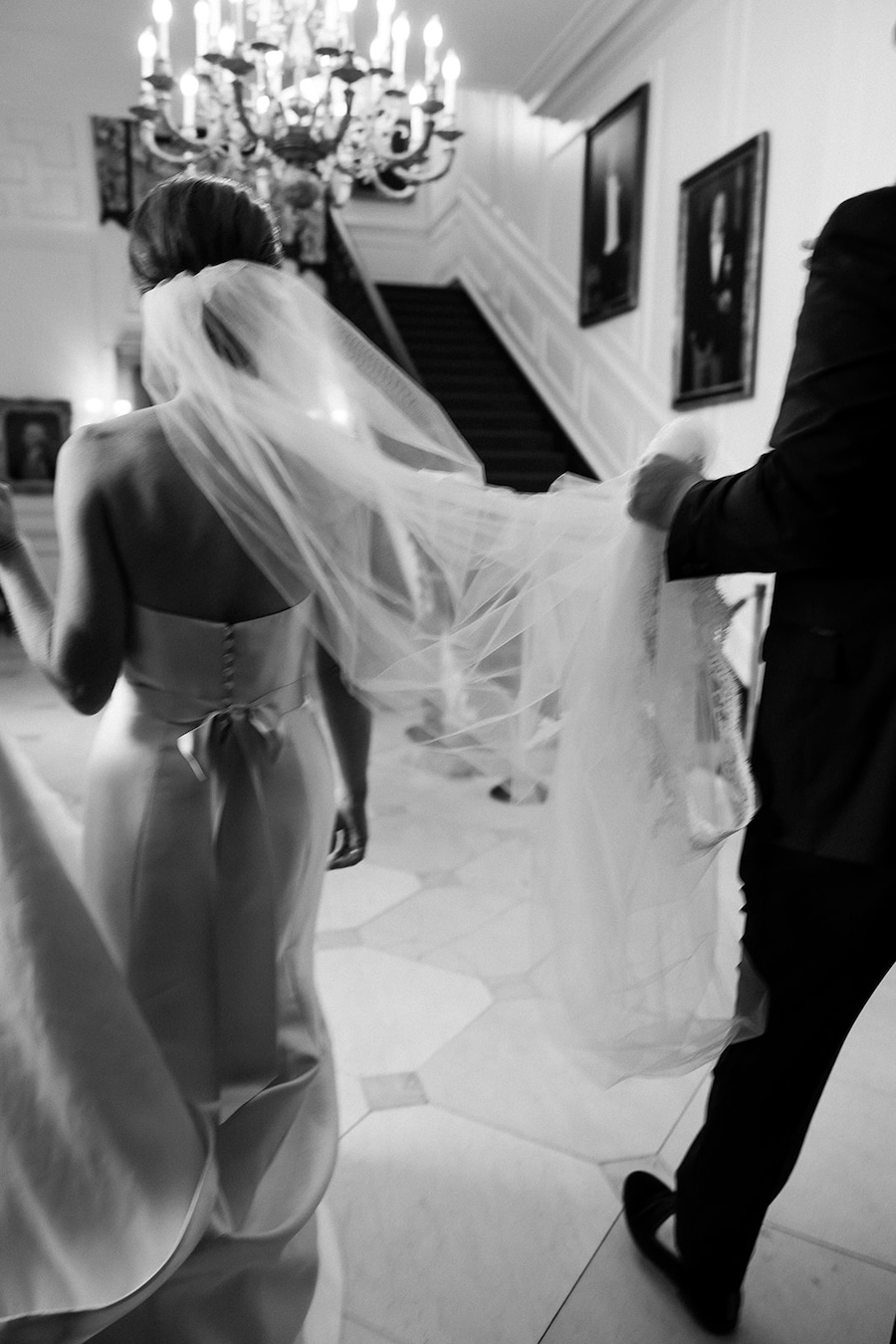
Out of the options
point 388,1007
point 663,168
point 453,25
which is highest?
point 453,25

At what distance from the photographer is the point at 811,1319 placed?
157cm

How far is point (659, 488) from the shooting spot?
133 centimetres

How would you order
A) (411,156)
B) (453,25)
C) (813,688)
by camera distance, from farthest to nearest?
(453,25)
(411,156)
(813,688)

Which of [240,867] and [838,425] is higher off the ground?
[838,425]

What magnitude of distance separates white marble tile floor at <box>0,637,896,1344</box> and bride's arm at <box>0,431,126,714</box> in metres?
0.50

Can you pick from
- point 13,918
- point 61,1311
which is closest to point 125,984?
point 13,918

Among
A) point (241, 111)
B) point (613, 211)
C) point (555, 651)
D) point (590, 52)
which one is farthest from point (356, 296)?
point (555, 651)

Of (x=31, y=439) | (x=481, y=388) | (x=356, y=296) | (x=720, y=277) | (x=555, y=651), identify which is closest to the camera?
(x=555, y=651)

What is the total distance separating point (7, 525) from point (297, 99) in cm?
383

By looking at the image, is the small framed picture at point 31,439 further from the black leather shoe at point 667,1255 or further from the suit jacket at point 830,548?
the suit jacket at point 830,548

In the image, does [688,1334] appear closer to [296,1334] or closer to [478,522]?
[296,1334]

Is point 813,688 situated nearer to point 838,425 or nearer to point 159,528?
point 838,425

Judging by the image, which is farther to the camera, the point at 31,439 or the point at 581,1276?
the point at 31,439

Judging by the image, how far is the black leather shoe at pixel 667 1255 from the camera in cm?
152
